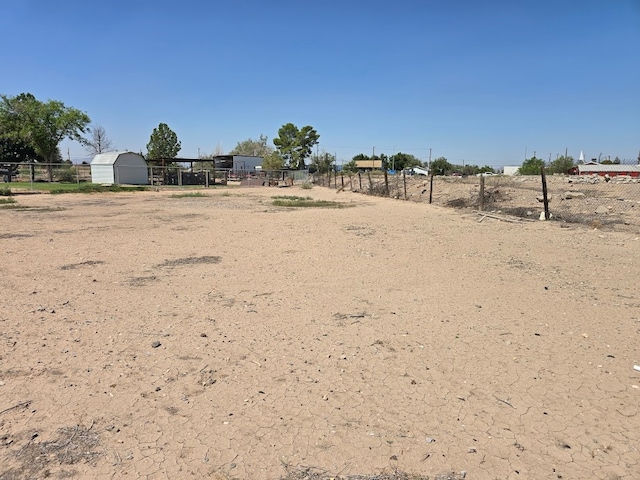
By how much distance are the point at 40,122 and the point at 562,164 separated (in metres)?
73.7

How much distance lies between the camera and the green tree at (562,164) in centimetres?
7050

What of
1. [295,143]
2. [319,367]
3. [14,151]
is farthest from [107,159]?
[319,367]

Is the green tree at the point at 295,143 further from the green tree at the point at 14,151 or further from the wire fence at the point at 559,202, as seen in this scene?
the wire fence at the point at 559,202

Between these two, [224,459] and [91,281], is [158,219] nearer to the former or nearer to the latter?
[91,281]

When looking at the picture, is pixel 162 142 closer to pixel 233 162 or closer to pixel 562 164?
pixel 233 162

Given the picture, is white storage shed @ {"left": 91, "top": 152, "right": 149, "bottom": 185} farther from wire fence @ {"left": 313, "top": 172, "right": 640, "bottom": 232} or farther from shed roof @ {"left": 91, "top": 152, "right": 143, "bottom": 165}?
wire fence @ {"left": 313, "top": 172, "right": 640, "bottom": 232}

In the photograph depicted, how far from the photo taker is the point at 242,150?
103 m

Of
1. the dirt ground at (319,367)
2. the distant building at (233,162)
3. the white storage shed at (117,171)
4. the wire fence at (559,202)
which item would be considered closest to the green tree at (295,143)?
the distant building at (233,162)

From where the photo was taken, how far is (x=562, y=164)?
72688 mm

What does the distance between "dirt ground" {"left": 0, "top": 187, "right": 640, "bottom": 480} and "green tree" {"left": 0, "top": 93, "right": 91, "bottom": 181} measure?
45580 mm

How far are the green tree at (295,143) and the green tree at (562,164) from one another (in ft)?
135

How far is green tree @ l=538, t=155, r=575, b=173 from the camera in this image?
70.5 metres

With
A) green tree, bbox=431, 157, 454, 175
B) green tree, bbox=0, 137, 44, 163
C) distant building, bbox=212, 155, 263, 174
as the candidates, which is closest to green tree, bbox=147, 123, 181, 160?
distant building, bbox=212, 155, 263, 174

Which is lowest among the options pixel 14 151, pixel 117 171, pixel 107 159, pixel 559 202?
pixel 559 202
